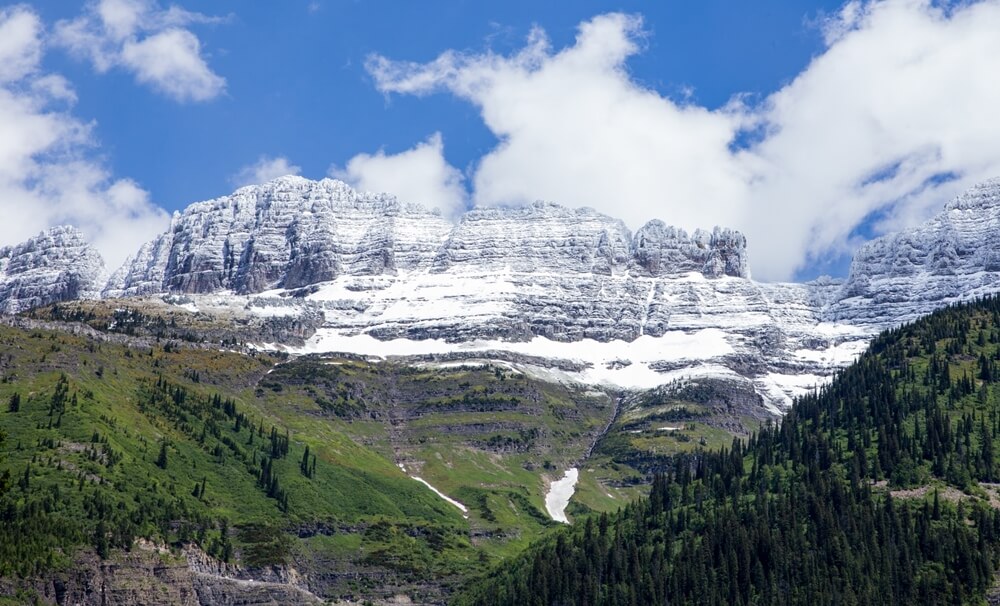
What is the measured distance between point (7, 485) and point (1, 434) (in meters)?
4.98

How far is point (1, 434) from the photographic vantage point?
416ft

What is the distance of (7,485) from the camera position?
411ft
